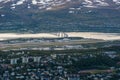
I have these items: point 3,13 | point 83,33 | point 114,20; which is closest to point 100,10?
point 114,20

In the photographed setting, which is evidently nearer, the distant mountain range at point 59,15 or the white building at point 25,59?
the white building at point 25,59

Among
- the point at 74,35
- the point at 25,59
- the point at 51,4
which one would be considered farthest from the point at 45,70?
the point at 51,4

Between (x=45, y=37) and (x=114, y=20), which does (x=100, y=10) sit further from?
(x=45, y=37)

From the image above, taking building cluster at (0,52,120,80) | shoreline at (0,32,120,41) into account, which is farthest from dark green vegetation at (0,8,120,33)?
building cluster at (0,52,120,80)

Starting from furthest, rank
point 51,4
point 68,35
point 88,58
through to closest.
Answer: point 51,4, point 68,35, point 88,58

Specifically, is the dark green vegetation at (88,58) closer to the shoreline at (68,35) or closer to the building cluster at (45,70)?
the building cluster at (45,70)

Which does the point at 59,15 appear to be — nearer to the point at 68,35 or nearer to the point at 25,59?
the point at 68,35

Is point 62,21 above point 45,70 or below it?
below

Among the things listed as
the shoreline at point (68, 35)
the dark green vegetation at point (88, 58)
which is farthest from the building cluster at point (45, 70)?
the shoreline at point (68, 35)
